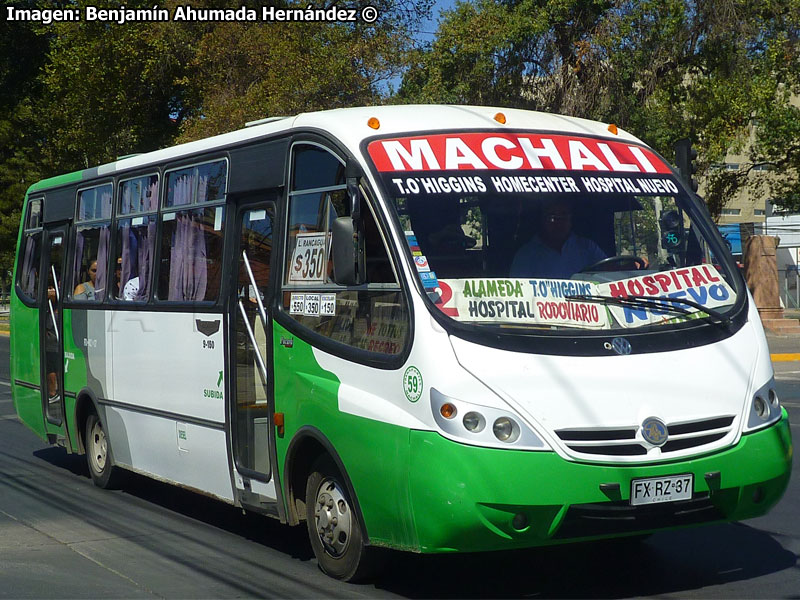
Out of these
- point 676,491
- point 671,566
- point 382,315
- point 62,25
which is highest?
point 62,25

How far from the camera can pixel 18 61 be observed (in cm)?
3925

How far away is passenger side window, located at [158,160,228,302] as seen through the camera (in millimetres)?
7641

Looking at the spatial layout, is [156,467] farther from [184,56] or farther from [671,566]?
[184,56]

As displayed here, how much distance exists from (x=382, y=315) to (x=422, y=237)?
45 cm

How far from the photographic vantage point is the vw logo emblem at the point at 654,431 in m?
5.32

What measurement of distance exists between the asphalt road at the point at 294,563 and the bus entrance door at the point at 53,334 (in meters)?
1.96

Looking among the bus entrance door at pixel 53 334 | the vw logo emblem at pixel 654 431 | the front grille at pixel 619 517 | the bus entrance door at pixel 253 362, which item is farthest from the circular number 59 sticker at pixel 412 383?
the bus entrance door at pixel 53 334

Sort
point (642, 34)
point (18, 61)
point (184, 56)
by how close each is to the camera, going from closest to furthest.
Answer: point (642, 34) → point (184, 56) → point (18, 61)

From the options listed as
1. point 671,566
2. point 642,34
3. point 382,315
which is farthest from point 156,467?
point 642,34

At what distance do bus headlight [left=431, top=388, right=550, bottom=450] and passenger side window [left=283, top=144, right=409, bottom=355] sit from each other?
51cm

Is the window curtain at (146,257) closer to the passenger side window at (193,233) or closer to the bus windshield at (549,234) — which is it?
the passenger side window at (193,233)

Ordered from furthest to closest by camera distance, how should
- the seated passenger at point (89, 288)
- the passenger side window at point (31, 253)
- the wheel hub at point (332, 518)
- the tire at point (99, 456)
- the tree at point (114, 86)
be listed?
the tree at point (114, 86), the passenger side window at point (31, 253), the seated passenger at point (89, 288), the tire at point (99, 456), the wheel hub at point (332, 518)

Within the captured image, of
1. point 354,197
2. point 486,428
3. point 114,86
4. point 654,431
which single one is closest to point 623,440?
point 654,431

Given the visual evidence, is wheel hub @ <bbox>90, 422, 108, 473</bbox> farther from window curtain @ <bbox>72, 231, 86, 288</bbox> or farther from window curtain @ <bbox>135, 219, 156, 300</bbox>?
window curtain @ <bbox>135, 219, 156, 300</bbox>
